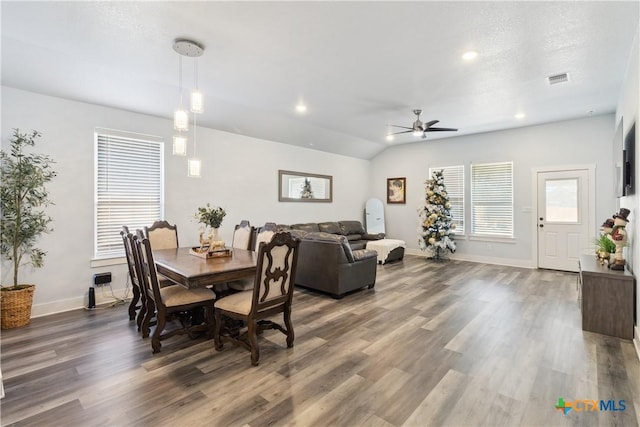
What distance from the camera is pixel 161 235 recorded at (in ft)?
14.4

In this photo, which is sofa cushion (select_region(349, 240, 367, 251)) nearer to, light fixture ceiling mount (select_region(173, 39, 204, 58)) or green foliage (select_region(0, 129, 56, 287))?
light fixture ceiling mount (select_region(173, 39, 204, 58))

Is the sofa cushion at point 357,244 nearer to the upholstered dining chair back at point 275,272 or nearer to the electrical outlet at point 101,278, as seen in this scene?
the upholstered dining chair back at point 275,272

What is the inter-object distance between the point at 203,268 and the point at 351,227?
18.4 ft

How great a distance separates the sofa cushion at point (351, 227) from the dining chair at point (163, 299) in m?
5.02

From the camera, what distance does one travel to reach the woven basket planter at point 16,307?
3.41 meters

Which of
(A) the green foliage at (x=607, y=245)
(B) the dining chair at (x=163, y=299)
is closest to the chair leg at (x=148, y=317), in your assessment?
(B) the dining chair at (x=163, y=299)

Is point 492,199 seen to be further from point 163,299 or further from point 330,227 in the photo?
point 163,299

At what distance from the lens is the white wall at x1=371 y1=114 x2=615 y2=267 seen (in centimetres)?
577

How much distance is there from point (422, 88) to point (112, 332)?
4.88m

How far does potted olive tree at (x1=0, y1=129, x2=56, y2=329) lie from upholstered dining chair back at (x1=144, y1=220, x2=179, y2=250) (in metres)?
1.16

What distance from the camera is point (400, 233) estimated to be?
863 cm

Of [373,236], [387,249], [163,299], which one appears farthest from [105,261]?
[373,236]

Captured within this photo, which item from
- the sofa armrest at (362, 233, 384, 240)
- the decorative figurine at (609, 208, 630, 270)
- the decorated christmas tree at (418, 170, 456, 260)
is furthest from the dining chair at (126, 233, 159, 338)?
the decorated christmas tree at (418, 170, 456, 260)

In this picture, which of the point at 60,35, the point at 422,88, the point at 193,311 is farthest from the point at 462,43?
the point at 193,311
